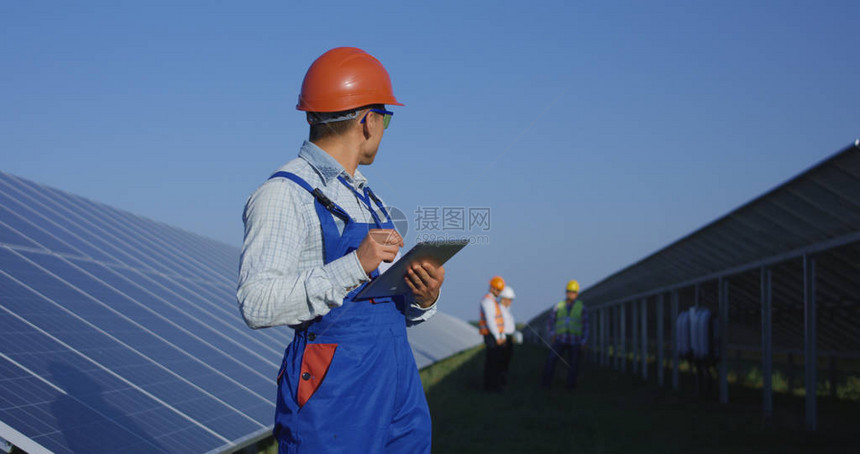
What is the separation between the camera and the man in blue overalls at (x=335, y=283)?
7.20ft

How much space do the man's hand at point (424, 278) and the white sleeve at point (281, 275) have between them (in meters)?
0.22

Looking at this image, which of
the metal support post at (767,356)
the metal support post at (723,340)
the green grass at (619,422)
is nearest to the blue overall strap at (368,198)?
the green grass at (619,422)

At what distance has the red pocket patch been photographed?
229cm

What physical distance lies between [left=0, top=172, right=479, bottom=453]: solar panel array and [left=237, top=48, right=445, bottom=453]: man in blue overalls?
169cm

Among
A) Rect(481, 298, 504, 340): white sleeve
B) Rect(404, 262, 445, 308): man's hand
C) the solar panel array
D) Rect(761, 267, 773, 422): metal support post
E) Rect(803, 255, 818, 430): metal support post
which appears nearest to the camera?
Rect(404, 262, 445, 308): man's hand

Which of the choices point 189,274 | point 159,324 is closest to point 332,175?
point 159,324

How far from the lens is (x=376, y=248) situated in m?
2.20

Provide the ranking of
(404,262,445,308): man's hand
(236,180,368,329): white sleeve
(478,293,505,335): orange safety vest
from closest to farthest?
1. (236,180,368,329): white sleeve
2. (404,262,445,308): man's hand
3. (478,293,505,335): orange safety vest

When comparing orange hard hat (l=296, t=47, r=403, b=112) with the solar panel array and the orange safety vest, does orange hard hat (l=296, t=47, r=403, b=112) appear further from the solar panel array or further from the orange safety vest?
the orange safety vest

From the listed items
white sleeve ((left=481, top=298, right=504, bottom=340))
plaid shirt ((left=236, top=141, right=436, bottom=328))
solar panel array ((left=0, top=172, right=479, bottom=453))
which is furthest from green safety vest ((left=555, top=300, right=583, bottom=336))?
plaid shirt ((left=236, top=141, right=436, bottom=328))

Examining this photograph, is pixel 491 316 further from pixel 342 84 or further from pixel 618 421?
pixel 342 84

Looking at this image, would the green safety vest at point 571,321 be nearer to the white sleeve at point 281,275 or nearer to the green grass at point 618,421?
the green grass at point 618,421

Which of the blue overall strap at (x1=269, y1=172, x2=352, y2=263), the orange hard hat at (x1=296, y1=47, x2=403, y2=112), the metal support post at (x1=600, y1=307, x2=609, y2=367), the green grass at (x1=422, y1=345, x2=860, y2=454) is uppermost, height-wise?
the orange hard hat at (x1=296, y1=47, x2=403, y2=112)

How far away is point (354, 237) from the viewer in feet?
7.92
